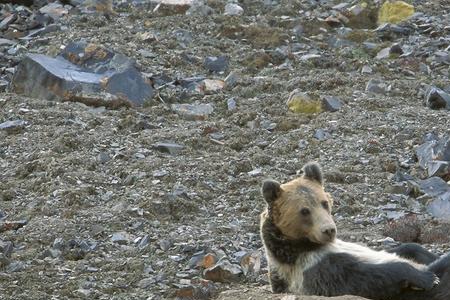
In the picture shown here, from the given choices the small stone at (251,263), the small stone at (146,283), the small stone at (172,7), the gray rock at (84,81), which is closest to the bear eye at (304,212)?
the small stone at (251,263)

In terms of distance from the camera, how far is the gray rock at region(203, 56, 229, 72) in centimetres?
1797

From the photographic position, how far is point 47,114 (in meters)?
15.9

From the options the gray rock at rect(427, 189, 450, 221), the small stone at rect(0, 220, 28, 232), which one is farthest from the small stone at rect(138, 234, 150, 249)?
the gray rock at rect(427, 189, 450, 221)

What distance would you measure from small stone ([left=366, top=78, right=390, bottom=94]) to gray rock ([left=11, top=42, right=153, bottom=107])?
11.1 feet

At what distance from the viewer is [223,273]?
35.3 ft

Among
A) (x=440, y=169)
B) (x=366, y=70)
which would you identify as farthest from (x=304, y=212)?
(x=366, y=70)

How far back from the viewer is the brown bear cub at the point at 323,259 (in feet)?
26.0

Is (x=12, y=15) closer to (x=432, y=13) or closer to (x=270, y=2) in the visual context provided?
(x=270, y=2)

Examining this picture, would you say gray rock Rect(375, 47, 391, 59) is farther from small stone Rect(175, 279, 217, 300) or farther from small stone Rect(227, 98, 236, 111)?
small stone Rect(175, 279, 217, 300)

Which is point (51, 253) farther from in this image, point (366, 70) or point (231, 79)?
point (366, 70)

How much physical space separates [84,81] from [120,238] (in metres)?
5.39

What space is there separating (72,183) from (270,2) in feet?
29.1

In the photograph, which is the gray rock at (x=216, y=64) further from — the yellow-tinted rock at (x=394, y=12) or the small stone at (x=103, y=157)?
the small stone at (x=103, y=157)

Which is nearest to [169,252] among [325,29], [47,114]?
[47,114]
